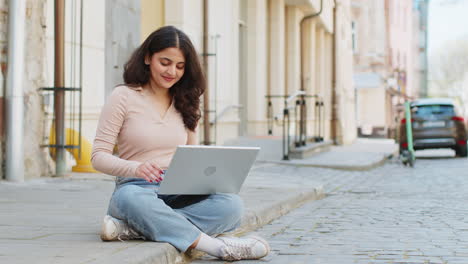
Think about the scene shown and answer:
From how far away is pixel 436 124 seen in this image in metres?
20.5

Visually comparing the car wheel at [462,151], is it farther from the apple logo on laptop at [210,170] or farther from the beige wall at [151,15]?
the apple logo on laptop at [210,170]

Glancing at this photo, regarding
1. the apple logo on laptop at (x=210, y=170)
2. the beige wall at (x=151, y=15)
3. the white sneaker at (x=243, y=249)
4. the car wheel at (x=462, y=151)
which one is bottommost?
the white sneaker at (x=243, y=249)

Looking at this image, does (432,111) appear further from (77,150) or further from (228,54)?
(77,150)

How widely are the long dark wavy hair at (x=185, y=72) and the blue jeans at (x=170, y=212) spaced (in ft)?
1.56

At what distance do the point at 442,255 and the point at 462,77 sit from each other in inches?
3181

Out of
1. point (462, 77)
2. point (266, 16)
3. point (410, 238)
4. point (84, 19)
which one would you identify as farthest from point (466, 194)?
point (462, 77)

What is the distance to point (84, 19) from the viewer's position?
35.9 ft

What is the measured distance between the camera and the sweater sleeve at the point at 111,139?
4.80m

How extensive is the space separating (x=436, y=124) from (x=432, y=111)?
33 centimetres

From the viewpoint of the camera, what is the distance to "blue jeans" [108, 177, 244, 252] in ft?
15.8

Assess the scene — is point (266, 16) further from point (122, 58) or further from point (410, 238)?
point (410, 238)

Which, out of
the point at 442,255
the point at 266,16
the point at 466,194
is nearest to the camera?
the point at 442,255

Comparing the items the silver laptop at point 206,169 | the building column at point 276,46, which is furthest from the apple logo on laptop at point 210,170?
the building column at point 276,46

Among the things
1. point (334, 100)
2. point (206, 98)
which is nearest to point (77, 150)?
point (206, 98)
